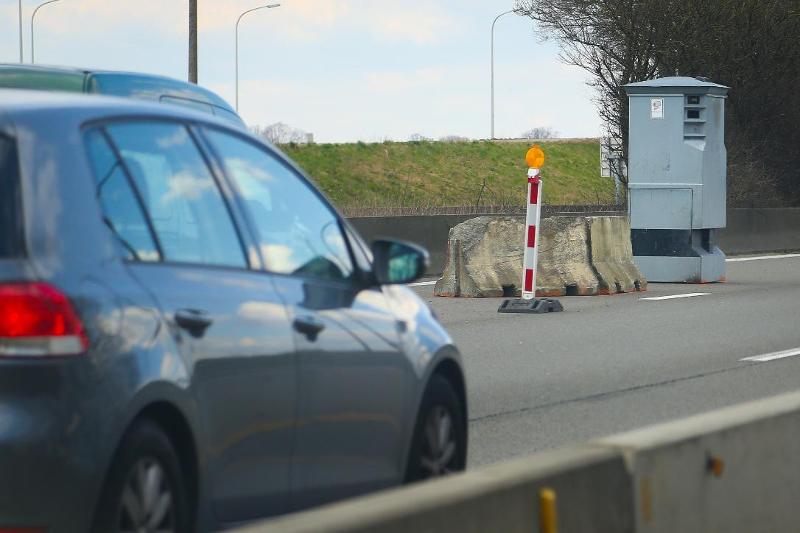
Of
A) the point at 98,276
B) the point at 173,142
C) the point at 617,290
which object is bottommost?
the point at 617,290

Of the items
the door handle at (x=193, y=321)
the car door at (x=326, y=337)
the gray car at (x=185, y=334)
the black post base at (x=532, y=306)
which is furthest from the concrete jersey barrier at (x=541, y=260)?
the door handle at (x=193, y=321)

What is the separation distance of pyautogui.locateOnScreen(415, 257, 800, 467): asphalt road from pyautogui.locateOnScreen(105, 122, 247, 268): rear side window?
10.9ft

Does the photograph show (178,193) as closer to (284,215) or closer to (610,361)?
(284,215)

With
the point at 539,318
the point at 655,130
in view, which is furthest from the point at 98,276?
the point at 655,130

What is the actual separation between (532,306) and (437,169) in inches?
2727

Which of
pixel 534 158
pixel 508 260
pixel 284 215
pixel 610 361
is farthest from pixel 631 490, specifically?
pixel 508 260

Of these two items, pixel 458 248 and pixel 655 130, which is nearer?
pixel 458 248

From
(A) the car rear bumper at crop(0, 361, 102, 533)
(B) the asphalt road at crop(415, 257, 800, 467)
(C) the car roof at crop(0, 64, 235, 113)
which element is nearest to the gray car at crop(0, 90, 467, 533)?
(A) the car rear bumper at crop(0, 361, 102, 533)

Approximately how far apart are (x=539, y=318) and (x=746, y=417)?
1182 cm

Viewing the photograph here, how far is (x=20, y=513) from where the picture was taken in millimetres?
4535

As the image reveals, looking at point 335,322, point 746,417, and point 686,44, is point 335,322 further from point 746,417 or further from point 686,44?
point 686,44

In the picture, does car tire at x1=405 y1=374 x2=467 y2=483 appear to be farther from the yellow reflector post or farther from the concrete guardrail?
the yellow reflector post

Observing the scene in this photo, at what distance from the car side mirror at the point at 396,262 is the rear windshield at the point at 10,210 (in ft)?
5.84

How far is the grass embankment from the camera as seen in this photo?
8050 cm
